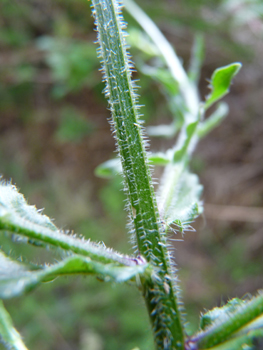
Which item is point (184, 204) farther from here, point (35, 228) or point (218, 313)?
point (35, 228)

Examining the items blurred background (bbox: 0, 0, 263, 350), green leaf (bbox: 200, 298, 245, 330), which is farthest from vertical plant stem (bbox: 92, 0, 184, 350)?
blurred background (bbox: 0, 0, 263, 350)

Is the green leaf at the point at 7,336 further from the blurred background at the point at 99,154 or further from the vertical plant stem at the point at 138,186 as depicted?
the blurred background at the point at 99,154

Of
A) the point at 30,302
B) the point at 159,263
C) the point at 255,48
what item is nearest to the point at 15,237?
the point at 159,263

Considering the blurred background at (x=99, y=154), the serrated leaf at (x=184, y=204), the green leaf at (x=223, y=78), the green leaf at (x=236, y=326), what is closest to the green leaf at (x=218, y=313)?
the green leaf at (x=236, y=326)

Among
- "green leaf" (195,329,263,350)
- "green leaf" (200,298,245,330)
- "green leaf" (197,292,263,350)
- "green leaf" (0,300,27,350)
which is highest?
"green leaf" (0,300,27,350)

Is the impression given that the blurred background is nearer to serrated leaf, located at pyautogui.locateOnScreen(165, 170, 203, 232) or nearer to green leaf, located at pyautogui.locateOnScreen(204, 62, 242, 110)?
serrated leaf, located at pyautogui.locateOnScreen(165, 170, 203, 232)

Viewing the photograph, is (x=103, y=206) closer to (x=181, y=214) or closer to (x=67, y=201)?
(x=67, y=201)
